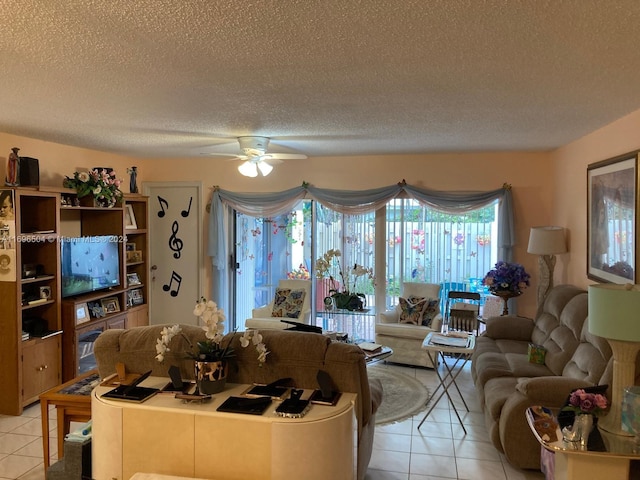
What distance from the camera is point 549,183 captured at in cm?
561

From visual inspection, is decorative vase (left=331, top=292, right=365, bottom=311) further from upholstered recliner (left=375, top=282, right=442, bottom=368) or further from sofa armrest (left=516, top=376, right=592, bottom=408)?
sofa armrest (left=516, top=376, right=592, bottom=408)

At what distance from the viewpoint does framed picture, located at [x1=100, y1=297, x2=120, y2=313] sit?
5238 mm

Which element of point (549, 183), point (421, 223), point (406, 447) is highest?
point (549, 183)

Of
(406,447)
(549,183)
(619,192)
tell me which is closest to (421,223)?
(549,183)

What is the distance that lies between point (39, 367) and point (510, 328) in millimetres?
4479

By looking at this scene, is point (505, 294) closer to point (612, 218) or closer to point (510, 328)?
point (510, 328)

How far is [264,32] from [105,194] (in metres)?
3.73

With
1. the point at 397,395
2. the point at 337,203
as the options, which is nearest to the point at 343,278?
the point at 337,203

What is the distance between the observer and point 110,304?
5.33 m

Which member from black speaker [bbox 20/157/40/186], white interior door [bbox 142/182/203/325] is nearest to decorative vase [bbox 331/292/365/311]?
white interior door [bbox 142/182/203/325]

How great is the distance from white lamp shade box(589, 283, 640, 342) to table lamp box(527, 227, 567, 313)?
7.75ft

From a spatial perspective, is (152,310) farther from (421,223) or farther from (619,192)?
(619,192)

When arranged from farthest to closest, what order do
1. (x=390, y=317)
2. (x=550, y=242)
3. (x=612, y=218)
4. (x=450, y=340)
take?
(x=390, y=317)
(x=550, y=242)
(x=450, y=340)
(x=612, y=218)

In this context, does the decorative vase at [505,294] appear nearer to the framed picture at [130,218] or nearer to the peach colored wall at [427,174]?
the peach colored wall at [427,174]
